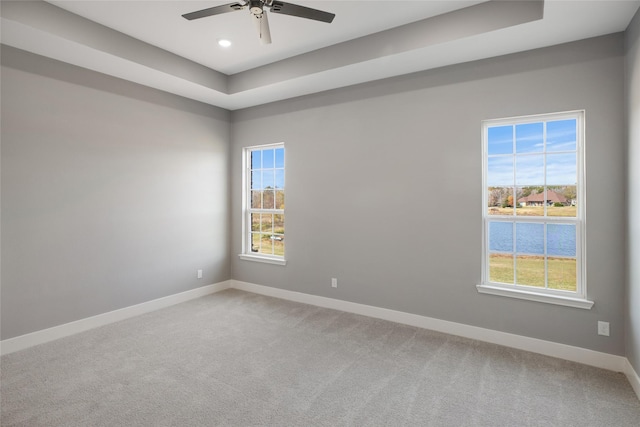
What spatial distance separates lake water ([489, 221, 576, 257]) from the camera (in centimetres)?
291

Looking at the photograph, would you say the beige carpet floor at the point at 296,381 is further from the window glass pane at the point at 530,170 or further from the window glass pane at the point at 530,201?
the window glass pane at the point at 530,170

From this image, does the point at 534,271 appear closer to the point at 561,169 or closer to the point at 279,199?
the point at 561,169

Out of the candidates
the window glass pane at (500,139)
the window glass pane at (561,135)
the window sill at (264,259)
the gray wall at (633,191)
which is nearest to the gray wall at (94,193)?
the window sill at (264,259)

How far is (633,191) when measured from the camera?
2.40 metres

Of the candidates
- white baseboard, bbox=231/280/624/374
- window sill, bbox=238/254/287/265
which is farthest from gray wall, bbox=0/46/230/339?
white baseboard, bbox=231/280/624/374

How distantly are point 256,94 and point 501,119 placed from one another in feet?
9.59

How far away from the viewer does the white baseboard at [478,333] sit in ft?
8.82

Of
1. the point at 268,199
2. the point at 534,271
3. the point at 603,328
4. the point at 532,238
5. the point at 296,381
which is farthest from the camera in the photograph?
the point at 268,199

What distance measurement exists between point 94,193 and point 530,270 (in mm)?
4594

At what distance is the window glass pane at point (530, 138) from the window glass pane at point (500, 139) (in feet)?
0.26

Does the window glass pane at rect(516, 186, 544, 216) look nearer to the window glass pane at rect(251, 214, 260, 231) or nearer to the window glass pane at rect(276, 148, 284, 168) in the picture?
the window glass pane at rect(276, 148, 284, 168)

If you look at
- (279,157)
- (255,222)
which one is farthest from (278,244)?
(279,157)

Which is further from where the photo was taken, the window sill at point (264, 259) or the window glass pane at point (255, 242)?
the window glass pane at point (255, 242)

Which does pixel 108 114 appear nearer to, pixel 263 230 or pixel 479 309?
pixel 263 230
